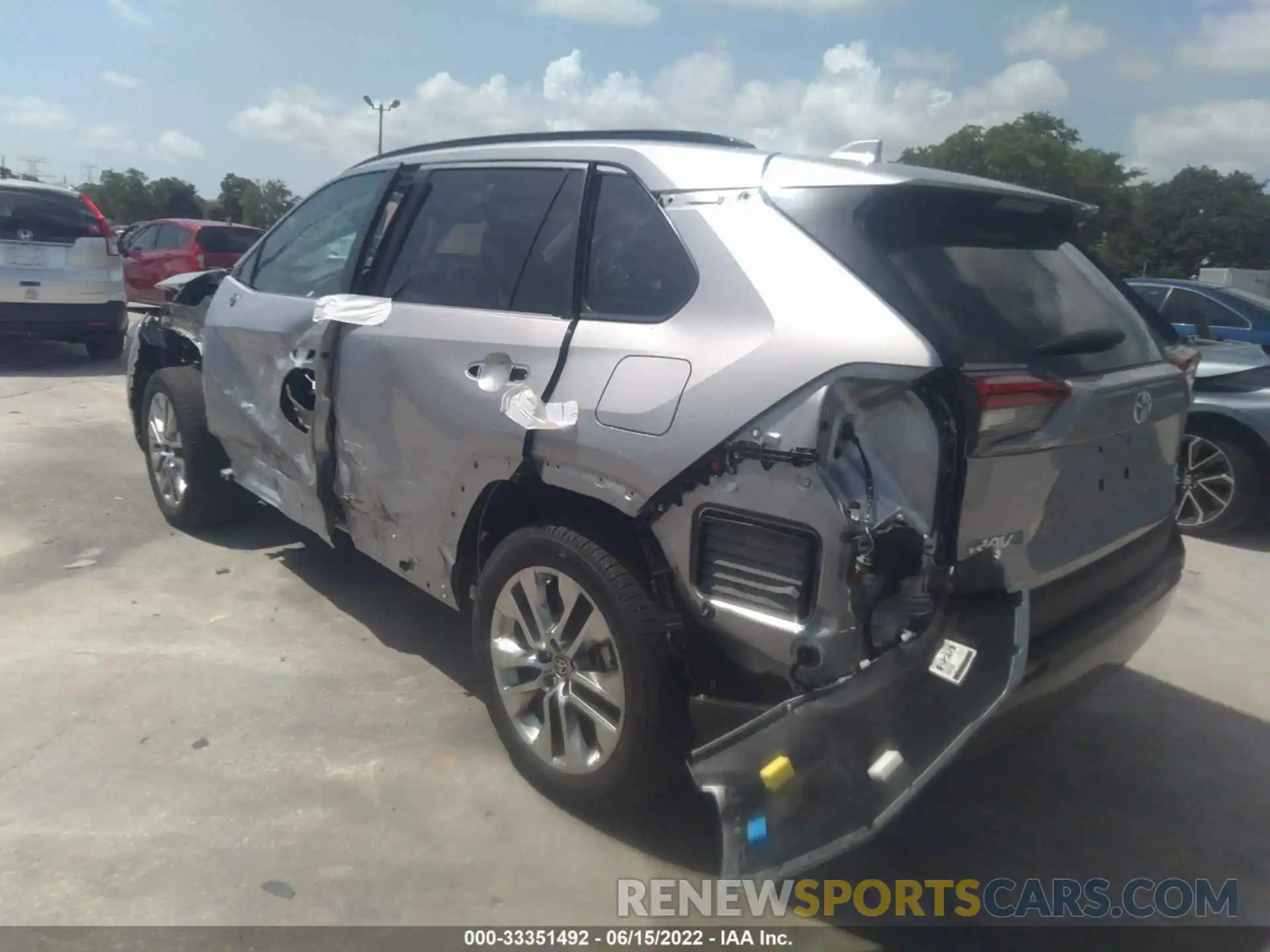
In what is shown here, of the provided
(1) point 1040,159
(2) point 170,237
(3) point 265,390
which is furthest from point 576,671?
(1) point 1040,159

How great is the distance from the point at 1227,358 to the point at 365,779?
5.88 meters

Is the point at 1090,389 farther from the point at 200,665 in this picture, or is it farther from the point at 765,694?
the point at 200,665

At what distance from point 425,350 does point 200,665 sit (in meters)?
1.67

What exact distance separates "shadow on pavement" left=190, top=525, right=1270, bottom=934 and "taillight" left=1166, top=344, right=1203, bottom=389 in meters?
1.06

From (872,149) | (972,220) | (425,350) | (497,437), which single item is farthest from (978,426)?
(425,350)

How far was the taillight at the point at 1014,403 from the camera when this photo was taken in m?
2.36

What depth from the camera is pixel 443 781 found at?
130 inches

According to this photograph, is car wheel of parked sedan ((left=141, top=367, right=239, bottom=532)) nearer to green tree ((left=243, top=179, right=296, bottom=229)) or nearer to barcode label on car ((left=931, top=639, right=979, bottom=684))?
barcode label on car ((left=931, top=639, right=979, bottom=684))

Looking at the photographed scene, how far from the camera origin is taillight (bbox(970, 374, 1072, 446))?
236 centimetres

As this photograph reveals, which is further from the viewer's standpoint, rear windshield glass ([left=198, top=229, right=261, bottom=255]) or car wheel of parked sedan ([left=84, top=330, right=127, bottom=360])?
rear windshield glass ([left=198, top=229, right=261, bottom=255])

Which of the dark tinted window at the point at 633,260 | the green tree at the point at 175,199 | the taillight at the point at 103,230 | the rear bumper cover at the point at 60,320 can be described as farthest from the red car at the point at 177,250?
the green tree at the point at 175,199

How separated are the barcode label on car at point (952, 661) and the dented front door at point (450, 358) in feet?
4.15

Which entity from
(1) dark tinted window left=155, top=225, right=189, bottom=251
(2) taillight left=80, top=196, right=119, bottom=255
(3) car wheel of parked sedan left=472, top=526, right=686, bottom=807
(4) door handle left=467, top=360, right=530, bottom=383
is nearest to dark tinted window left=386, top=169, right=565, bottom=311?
(4) door handle left=467, top=360, right=530, bottom=383
